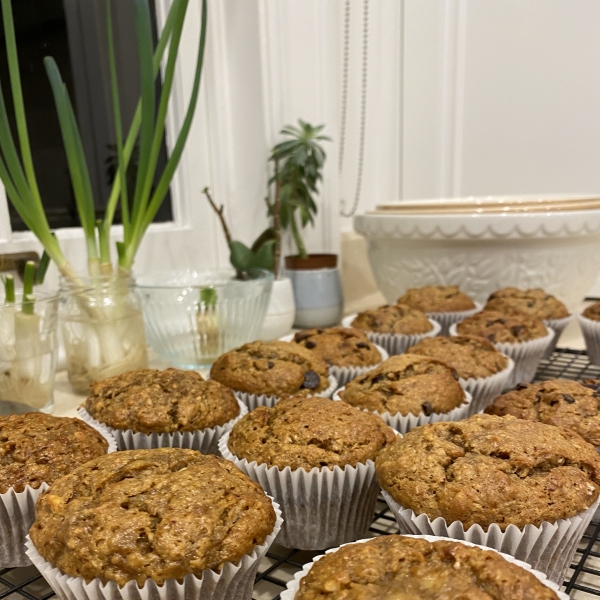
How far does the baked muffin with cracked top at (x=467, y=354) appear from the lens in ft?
5.09

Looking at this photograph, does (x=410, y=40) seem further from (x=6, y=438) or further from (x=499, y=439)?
(x=6, y=438)

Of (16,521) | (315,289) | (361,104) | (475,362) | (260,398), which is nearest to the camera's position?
(16,521)

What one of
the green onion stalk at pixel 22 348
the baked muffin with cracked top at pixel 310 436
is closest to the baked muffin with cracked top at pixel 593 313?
the baked muffin with cracked top at pixel 310 436

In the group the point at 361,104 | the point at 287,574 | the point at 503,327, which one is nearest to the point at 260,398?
the point at 287,574

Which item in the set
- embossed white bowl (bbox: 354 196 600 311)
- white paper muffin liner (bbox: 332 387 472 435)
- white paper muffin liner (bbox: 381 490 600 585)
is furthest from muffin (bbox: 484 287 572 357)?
white paper muffin liner (bbox: 381 490 600 585)

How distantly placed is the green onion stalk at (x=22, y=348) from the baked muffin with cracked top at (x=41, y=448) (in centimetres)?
34

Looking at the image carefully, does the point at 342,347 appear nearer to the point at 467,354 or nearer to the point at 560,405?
the point at 467,354

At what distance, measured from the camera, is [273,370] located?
147 centimetres

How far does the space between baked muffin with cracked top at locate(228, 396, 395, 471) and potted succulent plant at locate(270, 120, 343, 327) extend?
114 centimetres

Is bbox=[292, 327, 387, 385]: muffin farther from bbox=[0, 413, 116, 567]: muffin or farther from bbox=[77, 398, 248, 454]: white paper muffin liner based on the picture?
bbox=[0, 413, 116, 567]: muffin

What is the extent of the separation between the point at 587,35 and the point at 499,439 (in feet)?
8.17

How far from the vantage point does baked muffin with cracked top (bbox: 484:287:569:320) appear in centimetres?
196

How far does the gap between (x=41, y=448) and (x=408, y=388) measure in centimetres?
81

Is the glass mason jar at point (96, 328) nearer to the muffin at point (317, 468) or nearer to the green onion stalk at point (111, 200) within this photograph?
the green onion stalk at point (111, 200)
